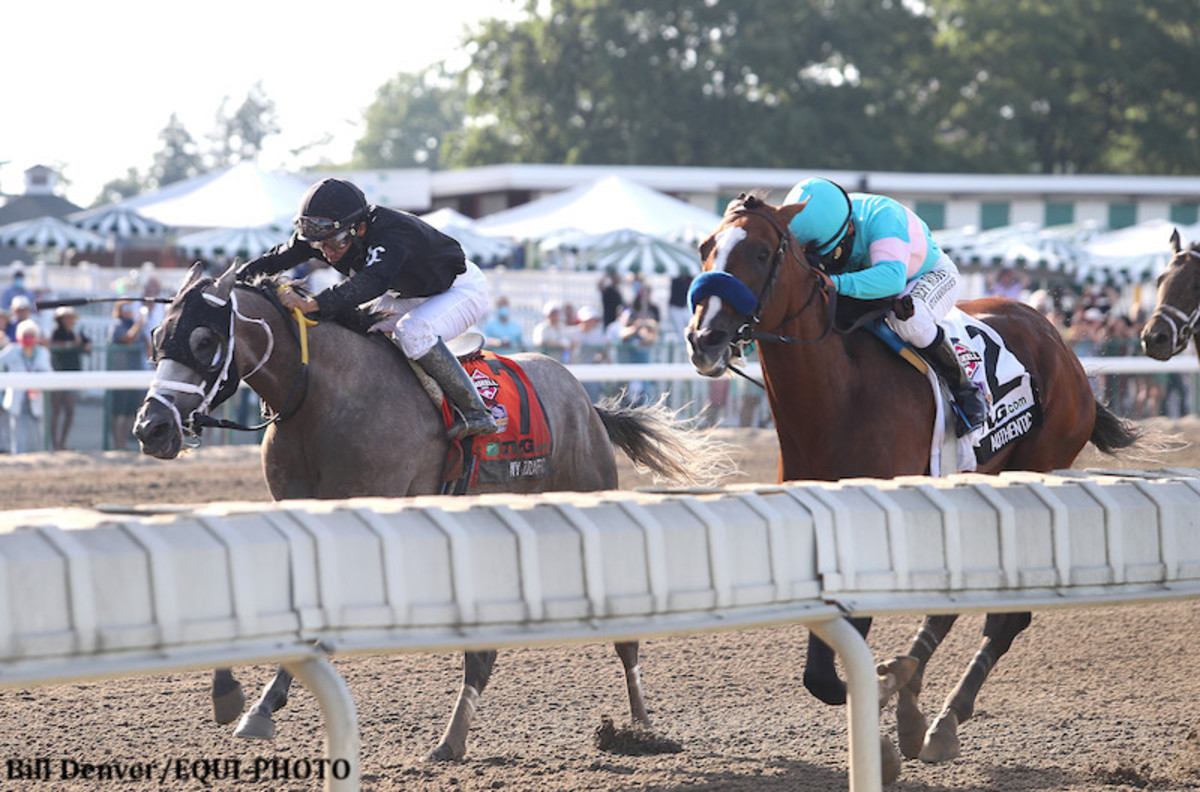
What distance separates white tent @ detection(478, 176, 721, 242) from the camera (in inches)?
736

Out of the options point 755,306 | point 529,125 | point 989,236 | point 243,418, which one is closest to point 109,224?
point 243,418

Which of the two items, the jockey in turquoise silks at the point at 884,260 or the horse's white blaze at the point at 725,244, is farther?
the jockey in turquoise silks at the point at 884,260

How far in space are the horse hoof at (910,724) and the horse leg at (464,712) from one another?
1387 millimetres

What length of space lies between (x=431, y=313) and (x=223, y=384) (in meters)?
0.89

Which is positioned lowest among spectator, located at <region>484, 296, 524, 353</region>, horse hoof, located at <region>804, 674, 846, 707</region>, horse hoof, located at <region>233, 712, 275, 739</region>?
horse hoof, located at <region>233, 712, 275, 739</region>

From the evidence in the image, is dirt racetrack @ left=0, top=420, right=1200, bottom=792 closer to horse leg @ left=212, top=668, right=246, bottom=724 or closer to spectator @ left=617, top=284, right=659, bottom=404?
horse leg @ left=212, top=668, right=246, bottom=724

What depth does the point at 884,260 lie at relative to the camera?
5.28m

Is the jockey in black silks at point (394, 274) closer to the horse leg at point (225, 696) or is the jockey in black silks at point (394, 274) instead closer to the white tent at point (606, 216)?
the horse leg at point (225, 696)

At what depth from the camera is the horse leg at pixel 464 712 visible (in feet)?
16.0

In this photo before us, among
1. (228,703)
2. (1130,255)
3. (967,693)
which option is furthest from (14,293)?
(1130,255)

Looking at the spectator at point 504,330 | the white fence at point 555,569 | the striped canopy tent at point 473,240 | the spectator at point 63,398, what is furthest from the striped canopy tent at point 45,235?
the white fence at point 555,569

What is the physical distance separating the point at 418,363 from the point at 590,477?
1025 millimetres

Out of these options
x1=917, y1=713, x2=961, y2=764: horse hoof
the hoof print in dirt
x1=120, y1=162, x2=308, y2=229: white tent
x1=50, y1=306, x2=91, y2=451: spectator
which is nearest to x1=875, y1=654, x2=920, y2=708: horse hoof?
x1=917, y1=713, x2=961, y2=764: horse hoof

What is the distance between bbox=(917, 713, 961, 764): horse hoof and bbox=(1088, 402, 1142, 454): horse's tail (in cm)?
245
